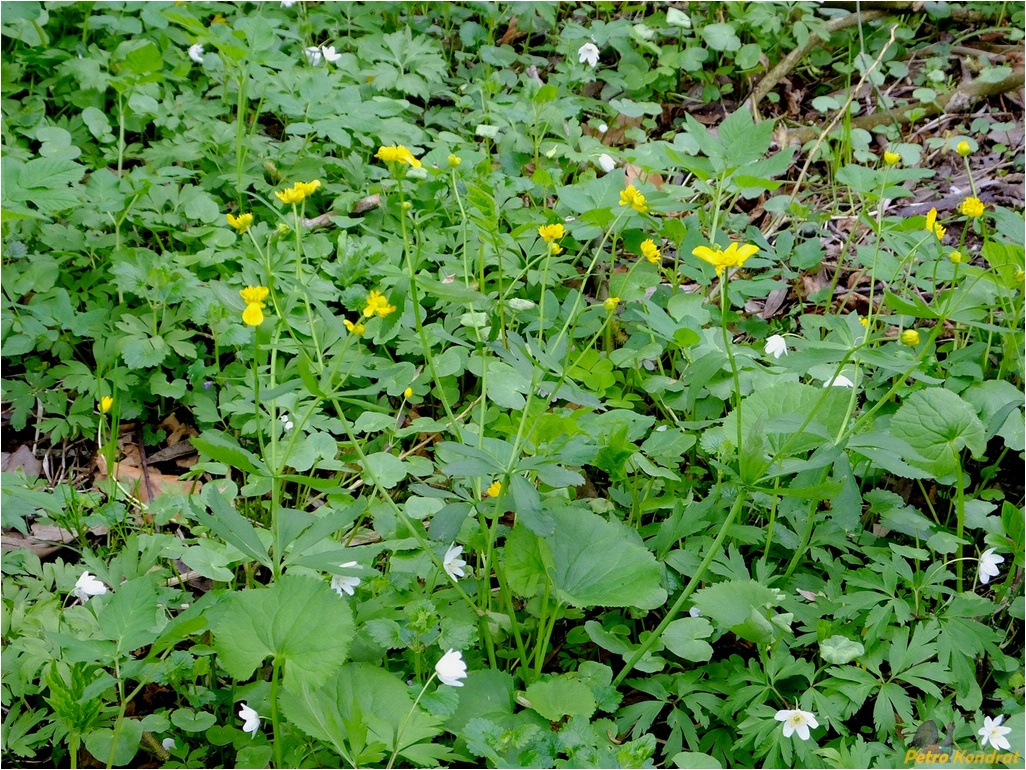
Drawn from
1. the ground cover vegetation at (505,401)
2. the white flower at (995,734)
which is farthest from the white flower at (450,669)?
the white flower at (995,734)

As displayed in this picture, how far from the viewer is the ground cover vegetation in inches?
59.4

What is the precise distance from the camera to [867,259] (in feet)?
7.64

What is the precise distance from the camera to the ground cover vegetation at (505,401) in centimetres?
151

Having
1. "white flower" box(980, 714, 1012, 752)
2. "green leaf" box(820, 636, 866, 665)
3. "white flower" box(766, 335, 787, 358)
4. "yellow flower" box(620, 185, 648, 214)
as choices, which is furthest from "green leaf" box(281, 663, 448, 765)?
"white flower" box(766, 335, 787, 358)

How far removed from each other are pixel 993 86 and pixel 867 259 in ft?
5.39

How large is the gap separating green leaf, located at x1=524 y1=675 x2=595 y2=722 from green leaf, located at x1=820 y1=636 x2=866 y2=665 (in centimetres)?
45

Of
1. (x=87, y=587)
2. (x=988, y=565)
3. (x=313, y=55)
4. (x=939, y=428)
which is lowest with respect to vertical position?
(x=87, y=587)

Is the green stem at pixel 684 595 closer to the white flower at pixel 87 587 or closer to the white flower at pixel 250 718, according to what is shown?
the white flower at pixel 250 718

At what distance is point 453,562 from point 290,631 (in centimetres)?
45

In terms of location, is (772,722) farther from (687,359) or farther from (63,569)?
(63,569)

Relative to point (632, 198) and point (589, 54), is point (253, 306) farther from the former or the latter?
point (589, 54)

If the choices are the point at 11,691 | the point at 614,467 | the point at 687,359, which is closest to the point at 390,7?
the point at 687,359

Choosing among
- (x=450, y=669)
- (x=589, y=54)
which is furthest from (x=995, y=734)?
(x=589, y=54)

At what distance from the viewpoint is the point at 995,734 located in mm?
1520
